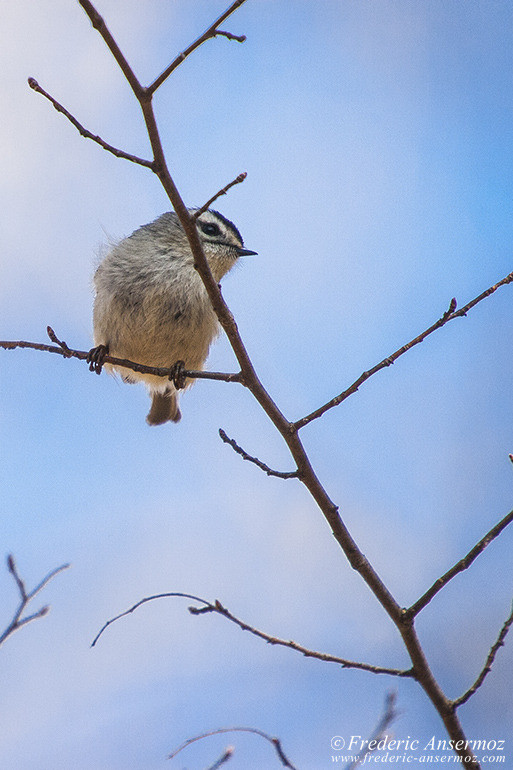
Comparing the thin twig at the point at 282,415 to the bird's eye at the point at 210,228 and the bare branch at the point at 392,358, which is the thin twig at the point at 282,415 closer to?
the bare branch at the point at 392,358

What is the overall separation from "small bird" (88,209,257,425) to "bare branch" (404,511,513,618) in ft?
6.57

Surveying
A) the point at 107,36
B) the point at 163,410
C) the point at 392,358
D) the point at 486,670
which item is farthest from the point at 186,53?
the point at 163,410

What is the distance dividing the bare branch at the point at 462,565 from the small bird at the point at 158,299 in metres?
2.00

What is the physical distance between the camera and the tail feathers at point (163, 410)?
4.71 meters

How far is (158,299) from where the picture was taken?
12.0ft

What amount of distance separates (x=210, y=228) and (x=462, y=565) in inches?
103

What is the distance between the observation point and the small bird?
366 cm

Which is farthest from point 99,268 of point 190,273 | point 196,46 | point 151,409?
point 196,46

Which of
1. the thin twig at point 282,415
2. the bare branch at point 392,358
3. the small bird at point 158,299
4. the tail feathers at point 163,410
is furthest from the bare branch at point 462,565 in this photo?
the tail feathers at point 163,410

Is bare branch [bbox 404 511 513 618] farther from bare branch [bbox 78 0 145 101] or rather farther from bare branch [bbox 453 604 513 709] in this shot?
bare branch [bbox 78 0 145 101]

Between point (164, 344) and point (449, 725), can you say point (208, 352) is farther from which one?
point (449, 725)

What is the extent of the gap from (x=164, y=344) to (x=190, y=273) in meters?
0.37

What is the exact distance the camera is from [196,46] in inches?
77.3

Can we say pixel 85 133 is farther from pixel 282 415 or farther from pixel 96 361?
pixel 96 361
